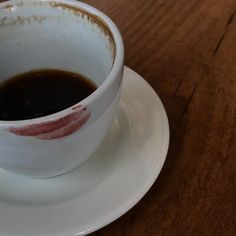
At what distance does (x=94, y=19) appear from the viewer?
52 cm

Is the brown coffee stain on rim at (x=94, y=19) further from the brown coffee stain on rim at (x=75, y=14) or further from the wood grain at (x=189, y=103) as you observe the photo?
the wood grain at (x=189, y=103)

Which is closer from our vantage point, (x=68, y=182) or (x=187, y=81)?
(x=68, y=182)

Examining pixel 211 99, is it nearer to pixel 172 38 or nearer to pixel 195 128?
pixel 195 128

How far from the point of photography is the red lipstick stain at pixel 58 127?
40cm

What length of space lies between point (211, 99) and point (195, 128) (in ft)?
0.22

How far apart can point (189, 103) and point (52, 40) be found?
0.23m

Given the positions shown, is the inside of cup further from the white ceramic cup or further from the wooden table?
the wooden table

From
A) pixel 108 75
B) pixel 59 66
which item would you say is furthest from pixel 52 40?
pixel 108 75

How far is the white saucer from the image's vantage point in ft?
1.48

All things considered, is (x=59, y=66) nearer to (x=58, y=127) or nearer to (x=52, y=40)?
(x=52, y=40)

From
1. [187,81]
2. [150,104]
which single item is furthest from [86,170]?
[187,81]

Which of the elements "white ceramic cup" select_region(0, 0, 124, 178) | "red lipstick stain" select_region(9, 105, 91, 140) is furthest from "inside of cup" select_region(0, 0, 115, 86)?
"red lipstick stain" select_region(9, 105, 91, 140)

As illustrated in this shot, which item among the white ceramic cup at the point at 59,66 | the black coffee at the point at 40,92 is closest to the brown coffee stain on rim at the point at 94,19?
the white ceramic cup at the point at 59,66

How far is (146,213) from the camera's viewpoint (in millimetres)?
489
